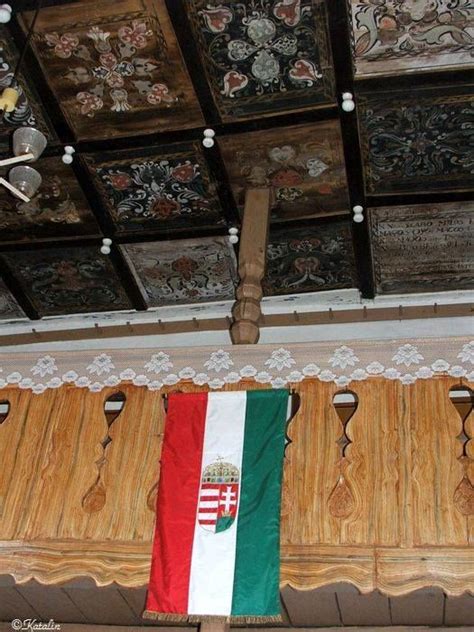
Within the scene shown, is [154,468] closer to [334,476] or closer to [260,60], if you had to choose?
[334,476]

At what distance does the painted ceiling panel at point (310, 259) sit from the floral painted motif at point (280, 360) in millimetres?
1871

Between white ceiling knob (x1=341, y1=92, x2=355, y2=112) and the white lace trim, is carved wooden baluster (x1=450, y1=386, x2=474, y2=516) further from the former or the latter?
white ceiling knob (x1=341, y1=92, x2=355, y2=112)

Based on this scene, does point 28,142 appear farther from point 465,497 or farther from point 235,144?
point 465,497

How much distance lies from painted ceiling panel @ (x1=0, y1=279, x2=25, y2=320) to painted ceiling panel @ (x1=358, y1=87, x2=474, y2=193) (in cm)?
371

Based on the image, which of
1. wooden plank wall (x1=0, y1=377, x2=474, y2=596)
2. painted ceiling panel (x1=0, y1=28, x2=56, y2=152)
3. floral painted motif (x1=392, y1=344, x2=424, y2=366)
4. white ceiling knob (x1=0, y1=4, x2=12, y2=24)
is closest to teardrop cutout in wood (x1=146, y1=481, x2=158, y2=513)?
wooden plank wall (x1=0, y1=377, x2=474, y2=596)

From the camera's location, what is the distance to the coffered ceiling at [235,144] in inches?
200

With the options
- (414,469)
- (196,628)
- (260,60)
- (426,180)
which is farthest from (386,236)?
(196,628)

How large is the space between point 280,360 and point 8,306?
3.82 metres

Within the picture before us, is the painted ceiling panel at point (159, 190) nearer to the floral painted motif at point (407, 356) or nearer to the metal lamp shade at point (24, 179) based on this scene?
the metal lamp shade at point (24, 179)

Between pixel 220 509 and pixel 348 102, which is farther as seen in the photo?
pixel 348 102

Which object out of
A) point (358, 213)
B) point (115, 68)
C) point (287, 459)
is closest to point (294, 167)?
point (358, 213)

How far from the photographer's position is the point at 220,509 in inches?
171

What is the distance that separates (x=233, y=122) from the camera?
563 centimetres

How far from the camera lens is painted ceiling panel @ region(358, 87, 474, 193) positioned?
5.39 m
